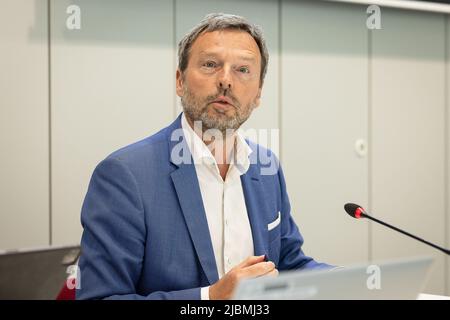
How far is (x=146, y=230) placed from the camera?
1.63m

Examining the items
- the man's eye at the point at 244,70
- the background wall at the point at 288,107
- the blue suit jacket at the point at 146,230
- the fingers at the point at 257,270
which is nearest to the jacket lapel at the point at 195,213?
the blue suit jacket at the point at 146,230

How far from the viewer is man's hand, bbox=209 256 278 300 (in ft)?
4.59

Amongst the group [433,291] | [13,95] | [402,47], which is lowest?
[433,291]

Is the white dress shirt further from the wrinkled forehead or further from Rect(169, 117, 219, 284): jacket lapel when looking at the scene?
the wrinkled forehead

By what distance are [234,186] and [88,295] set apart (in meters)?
0.59

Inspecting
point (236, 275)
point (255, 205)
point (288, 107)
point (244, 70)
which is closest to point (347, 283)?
point (236, 275)

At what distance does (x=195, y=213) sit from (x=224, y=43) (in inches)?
20.8

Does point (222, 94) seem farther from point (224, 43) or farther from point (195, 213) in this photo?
point (195, 213)

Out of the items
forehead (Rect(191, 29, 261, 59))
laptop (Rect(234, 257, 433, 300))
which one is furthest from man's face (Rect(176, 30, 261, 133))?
laptop (Rect(234, 257, 433, 300))

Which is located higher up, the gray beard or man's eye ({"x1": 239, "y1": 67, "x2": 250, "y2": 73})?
man's eye ({"x1": 239, "y1": 67, "x2": 250, "y2": 73})

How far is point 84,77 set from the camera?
2654mm

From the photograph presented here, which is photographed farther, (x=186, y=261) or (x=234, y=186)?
(x=234, y=186)
